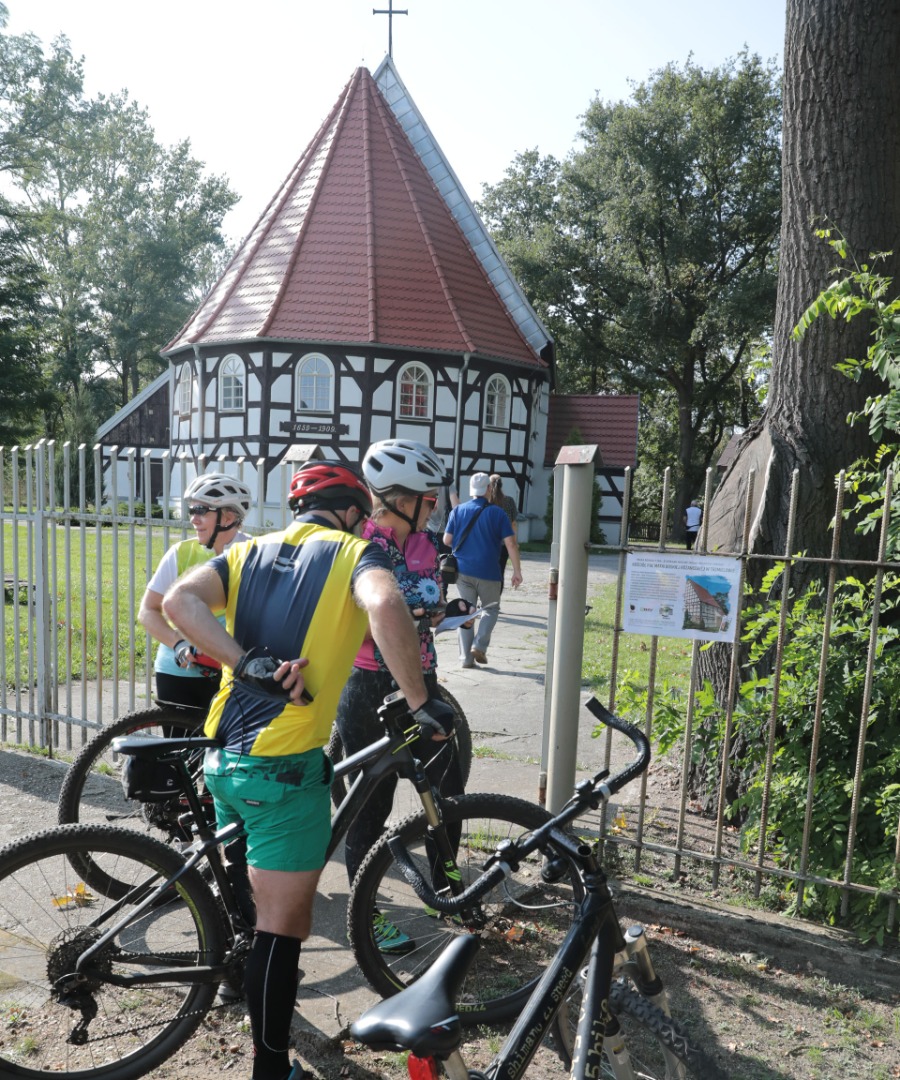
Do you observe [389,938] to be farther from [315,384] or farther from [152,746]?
[315,384]

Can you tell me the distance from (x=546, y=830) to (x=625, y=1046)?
738 millimetres

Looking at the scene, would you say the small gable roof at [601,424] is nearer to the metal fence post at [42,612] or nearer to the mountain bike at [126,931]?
the metal fence post at [42,612]

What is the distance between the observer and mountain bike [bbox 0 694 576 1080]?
278cm

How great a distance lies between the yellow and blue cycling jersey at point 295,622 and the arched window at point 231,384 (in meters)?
24.6

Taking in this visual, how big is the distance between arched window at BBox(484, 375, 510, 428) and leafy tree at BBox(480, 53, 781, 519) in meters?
11.3

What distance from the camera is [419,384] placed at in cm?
2670

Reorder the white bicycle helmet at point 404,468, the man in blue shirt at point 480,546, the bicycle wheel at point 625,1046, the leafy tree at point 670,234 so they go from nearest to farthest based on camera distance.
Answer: the bicycle wheel at point 625,1046 < the white bicycle helmet at point 404,468 < the man in blue shirt at point 480,546 < the leafy tree at point 670,234

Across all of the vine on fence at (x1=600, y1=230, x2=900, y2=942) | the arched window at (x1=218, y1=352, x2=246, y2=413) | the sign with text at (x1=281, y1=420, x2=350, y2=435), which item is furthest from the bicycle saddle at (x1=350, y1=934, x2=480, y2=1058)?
the arched window at (x1=218, y1=352, x2=246, y2=413)

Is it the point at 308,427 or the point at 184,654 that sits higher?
the point at 308,427

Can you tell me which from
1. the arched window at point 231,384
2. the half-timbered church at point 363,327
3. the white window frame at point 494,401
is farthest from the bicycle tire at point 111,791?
the white window frame at point 494,401

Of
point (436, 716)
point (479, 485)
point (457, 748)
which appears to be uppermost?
point (479, 485)

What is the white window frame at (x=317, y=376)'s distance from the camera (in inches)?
1019

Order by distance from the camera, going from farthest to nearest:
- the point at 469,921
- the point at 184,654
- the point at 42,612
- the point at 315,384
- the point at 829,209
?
1. the point at 315,384
2. the point at 42,612
3. the point at 829,209
4. the point at 184,654
5. the point at 469,921

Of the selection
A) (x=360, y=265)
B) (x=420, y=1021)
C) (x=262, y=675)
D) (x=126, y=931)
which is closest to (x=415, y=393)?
(x=360, y=265)
